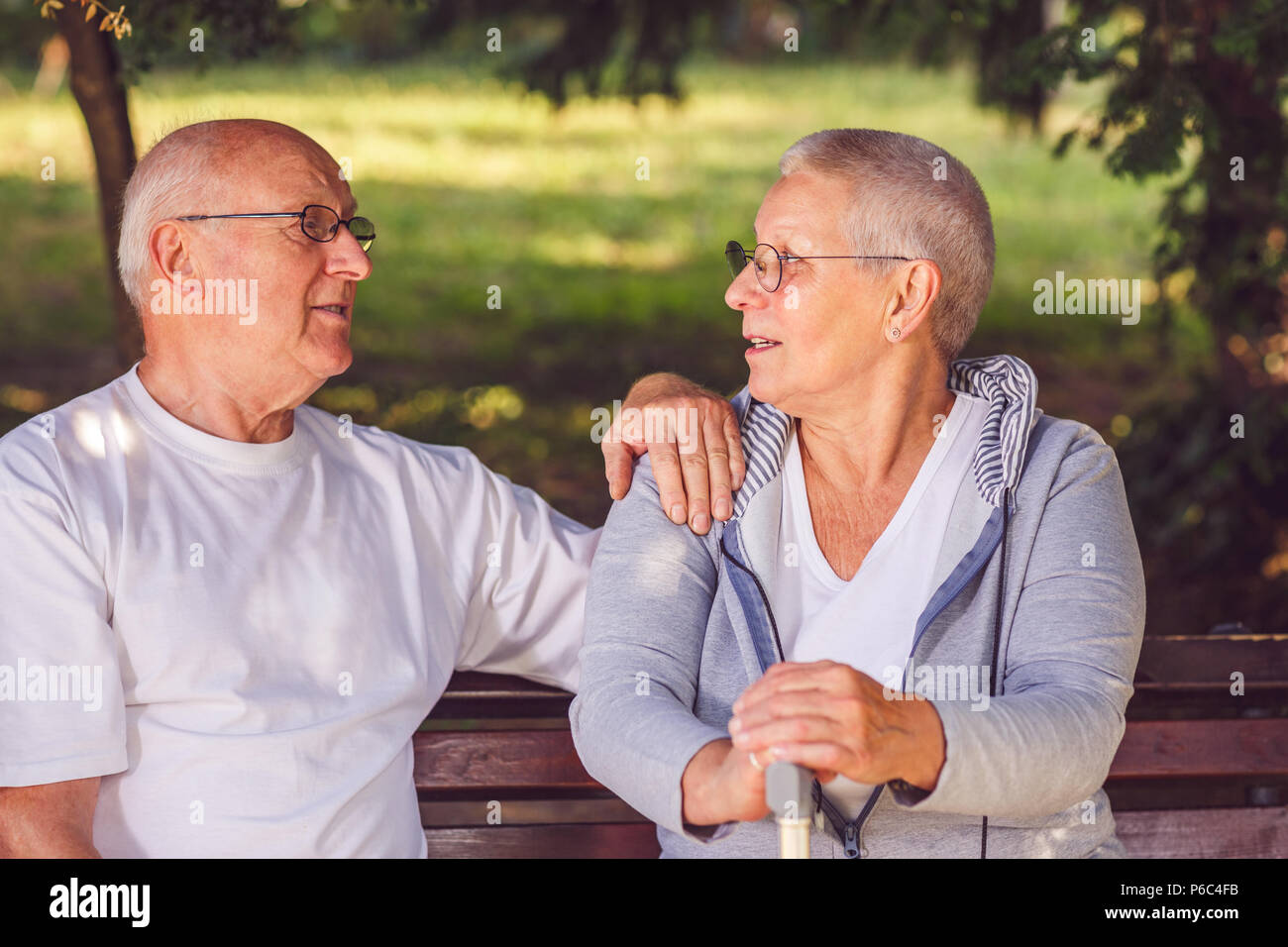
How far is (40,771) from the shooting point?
7.16 feet

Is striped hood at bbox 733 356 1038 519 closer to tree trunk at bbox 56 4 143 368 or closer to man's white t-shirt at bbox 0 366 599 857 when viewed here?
man's white t-shirt at bbox 0 366 599 857

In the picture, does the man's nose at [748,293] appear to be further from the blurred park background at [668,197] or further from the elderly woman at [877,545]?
the blurred park background at [668,197]

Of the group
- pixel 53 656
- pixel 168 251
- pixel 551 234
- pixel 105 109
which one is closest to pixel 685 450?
pixel 168 251

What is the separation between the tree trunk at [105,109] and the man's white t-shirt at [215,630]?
68.0 inches

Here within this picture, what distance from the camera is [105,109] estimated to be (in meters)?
4.22

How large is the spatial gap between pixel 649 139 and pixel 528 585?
12.0 meters

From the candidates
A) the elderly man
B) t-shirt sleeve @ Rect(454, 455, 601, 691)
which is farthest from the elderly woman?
t-shirt sleeve @ Rect(454, 455, 601, 691)

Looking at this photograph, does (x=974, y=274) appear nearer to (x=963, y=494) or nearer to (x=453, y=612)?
(x=963, y=494)

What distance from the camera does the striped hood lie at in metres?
2.49

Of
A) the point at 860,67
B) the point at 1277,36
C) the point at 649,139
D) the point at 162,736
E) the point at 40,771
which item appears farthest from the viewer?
the point at 860,67

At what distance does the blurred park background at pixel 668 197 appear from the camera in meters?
4.29

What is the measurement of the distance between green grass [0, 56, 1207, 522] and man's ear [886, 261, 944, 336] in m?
3.35
